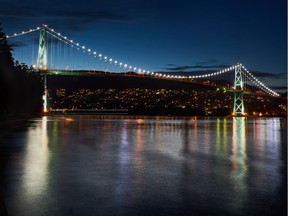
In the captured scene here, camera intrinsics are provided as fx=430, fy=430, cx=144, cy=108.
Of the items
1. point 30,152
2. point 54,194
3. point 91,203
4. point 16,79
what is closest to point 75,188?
point 54,194

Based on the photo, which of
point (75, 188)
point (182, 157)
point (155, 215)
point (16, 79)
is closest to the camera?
point (155, 215)

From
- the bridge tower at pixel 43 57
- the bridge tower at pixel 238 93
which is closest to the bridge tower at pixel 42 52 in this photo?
the bridge tower at pixel 43 57

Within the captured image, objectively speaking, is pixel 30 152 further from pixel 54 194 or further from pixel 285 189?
pixel 285 189

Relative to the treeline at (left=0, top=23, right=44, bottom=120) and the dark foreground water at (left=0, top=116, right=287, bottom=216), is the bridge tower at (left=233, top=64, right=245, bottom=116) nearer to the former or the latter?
the treeline at (left=0, top=23, right=44, bottom=120)

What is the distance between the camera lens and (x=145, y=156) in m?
15.5

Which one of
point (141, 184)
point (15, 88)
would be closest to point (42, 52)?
point (15, 88)

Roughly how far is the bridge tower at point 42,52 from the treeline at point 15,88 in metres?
4.80

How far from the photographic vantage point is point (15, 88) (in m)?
58.9

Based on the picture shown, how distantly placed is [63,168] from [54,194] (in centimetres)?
364

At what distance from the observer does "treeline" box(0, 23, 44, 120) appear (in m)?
44.5

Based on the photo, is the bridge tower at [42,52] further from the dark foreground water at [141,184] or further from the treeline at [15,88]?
the dark foreground water at [141,184]

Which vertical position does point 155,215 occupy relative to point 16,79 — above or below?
below

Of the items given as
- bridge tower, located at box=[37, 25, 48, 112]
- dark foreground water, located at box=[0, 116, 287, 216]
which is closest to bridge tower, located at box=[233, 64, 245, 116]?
bridge tower, located at box=[37, 25, 48, 112]

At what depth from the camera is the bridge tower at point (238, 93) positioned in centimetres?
10691
